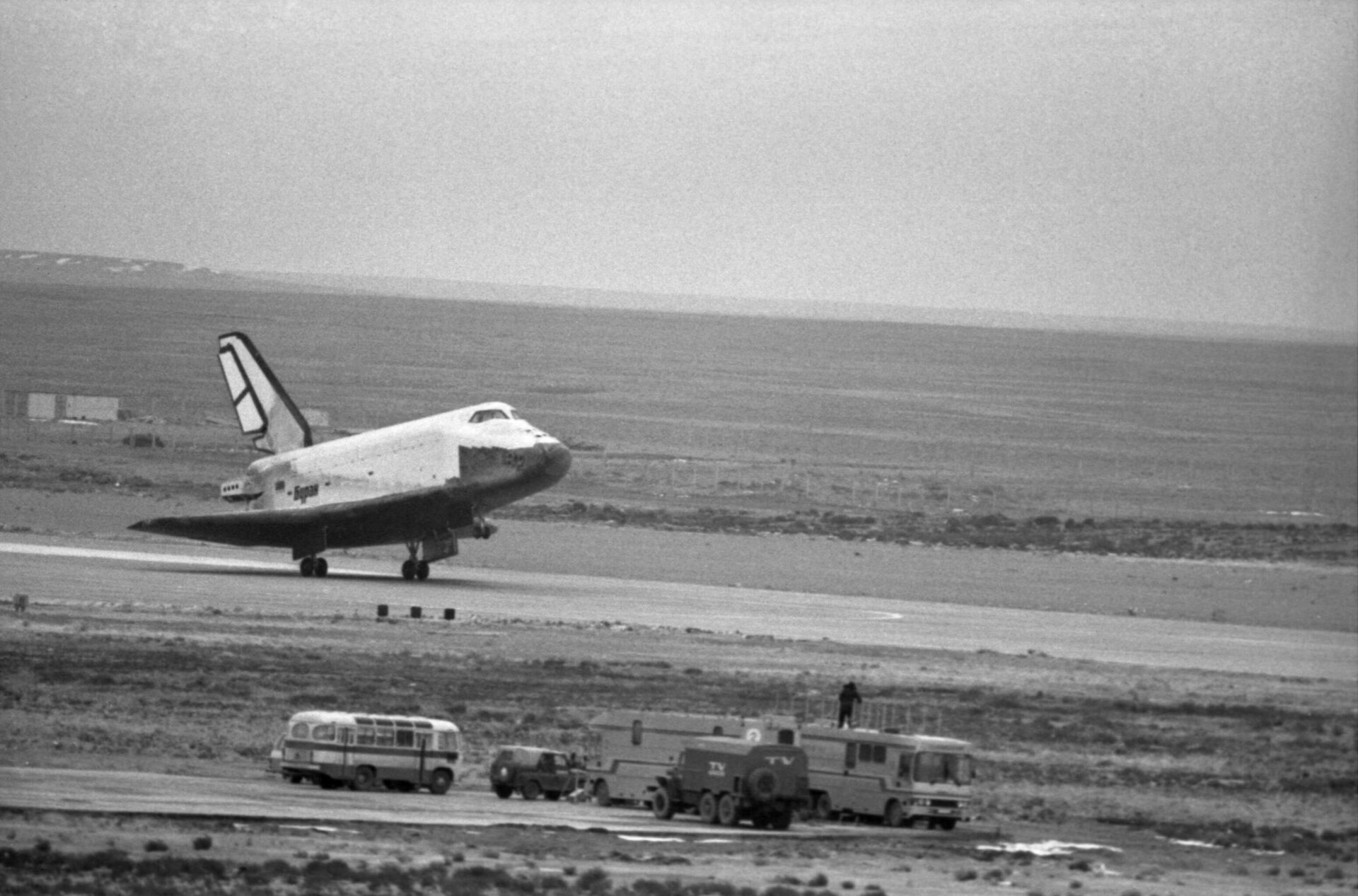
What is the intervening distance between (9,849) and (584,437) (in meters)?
88.9

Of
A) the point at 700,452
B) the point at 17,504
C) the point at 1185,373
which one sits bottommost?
the point at 17,504

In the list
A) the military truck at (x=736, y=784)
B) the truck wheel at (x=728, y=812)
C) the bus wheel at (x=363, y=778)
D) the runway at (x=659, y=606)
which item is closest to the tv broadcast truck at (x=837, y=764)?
the military truck at (x=736, y=784)

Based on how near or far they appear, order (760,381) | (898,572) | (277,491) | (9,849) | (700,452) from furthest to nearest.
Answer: (760,381) → (700,452) → (898,572) → (277,491) → (9,849)

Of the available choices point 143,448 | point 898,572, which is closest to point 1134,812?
point 898,572

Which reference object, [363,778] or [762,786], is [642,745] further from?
[363,778]

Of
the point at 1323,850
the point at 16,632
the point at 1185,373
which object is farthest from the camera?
the point at 1185,373

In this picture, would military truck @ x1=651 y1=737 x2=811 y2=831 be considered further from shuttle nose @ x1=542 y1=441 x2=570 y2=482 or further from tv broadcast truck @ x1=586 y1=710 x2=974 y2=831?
shuttle nose @ x1=542 y1=441 x2=570 y2=482

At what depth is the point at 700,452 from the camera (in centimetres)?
10956

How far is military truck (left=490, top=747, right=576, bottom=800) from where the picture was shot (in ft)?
103

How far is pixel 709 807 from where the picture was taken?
30.2 m

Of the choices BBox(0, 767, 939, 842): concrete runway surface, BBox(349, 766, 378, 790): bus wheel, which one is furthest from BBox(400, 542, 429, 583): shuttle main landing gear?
BBox(349, 766, 378, 790): bus wheel

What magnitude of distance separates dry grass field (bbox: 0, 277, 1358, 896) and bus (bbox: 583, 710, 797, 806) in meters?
2.94

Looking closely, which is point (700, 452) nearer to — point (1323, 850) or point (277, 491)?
point (277, 491)

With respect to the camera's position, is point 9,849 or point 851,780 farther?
point 851,780
